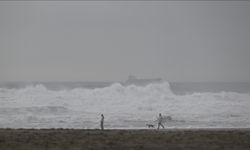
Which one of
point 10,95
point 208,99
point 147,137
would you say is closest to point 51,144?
point 147,137

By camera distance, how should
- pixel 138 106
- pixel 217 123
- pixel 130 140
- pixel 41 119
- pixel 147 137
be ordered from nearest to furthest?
pixel 130 140 < pixel 147 137 < pixel 217 123 < pixel 41 119 < pixel 138 106

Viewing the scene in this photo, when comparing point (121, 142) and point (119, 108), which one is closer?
point (121, 142)

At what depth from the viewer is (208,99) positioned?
44.3m

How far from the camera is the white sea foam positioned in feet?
91.0

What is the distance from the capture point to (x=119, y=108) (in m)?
38.0

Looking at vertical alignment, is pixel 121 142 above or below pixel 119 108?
below

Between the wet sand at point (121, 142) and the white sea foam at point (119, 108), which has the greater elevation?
the white sea foam at point (119, 108)

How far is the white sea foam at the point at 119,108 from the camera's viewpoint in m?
27.8

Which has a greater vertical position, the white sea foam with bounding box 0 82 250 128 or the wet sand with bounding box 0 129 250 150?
the white sea foam with bounding box 0 82 250 128

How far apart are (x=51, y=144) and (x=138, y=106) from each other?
24.5 m

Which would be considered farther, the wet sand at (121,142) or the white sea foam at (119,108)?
the white sea foam at (119,108)

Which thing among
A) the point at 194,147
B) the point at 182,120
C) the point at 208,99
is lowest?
the point at 194,147

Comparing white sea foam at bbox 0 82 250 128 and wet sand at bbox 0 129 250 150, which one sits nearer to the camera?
wet sand at bbox 0 129 250 150

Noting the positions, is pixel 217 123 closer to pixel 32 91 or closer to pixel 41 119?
pixel 41 119
